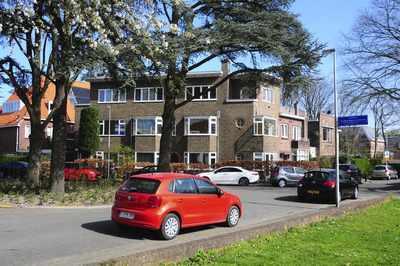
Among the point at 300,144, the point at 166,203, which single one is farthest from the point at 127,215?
the point at 300,144

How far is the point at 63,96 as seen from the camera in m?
15.1

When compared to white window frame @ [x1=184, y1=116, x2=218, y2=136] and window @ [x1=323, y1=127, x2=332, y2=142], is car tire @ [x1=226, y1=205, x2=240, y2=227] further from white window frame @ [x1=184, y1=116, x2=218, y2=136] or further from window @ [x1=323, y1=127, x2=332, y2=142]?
window @ [x1=323, y1=127, x2=332, y2=142]

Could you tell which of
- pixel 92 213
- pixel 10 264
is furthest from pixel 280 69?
pixel 10 264

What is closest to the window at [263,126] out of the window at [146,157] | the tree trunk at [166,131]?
the window at [146,157]

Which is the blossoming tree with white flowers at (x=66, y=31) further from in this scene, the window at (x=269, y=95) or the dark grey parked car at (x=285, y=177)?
the window at (x=269, y=95)

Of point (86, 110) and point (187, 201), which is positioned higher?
point (86, 110)

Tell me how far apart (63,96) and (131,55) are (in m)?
3.38

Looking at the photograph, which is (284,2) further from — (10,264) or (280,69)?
(10,264)

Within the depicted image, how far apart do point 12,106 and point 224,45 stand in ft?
121

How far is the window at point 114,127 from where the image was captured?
121ft

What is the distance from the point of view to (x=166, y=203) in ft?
25.8

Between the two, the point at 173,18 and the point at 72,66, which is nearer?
the point at 72,66

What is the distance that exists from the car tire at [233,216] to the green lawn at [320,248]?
65.9 inches

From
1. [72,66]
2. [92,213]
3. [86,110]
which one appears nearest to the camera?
[92,213]
